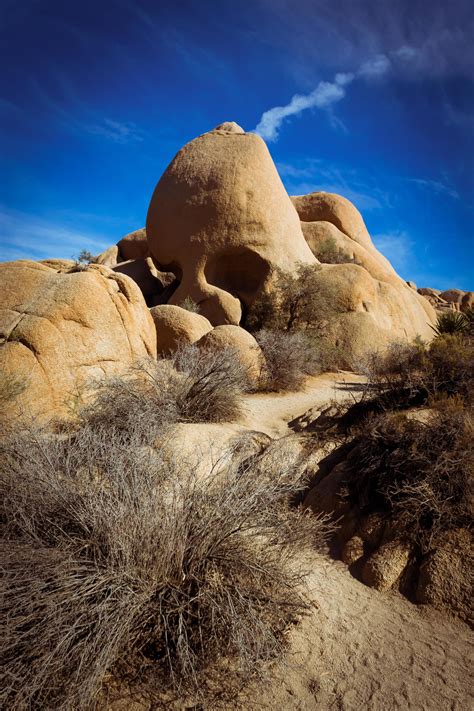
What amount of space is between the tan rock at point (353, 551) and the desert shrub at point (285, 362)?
570 cm

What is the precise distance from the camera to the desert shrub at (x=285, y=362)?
9406 millimetres

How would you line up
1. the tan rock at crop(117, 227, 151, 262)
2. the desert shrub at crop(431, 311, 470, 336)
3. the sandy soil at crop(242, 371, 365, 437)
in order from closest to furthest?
the sandy soil at crop(242, 371, 365, 437), the desert shrub at crop(431, 311, 470, 336), the tan rock at crop(117, 227, 151, 262)

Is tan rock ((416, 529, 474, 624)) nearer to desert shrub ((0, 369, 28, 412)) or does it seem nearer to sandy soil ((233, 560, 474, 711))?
sandy soil ((233, 560, 474, 711))

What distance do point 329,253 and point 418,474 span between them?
56.4 ft

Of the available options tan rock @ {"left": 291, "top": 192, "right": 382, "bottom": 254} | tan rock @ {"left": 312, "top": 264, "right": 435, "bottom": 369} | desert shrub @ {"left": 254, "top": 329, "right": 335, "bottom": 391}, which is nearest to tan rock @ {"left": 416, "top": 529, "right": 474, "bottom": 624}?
desert shrub @ {"left": 254, "top": 329, "right": 335, "bottom": 391}

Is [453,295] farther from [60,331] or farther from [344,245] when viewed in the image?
[60,331]

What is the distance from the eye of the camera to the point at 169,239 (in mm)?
16391

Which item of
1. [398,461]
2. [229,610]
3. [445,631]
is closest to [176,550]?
[229,610]

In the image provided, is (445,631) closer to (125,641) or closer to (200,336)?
(125,641)

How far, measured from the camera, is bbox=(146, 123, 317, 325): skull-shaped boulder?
50.5 ft

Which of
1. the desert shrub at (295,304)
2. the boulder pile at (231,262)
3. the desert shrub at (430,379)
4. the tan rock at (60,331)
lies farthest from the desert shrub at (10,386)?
the desert shrub at (295,304)

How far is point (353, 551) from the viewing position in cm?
356

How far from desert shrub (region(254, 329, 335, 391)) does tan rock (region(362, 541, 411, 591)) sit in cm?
598

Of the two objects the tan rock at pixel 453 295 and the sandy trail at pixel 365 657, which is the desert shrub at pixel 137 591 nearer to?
the sandy trail at pixel 365 657
